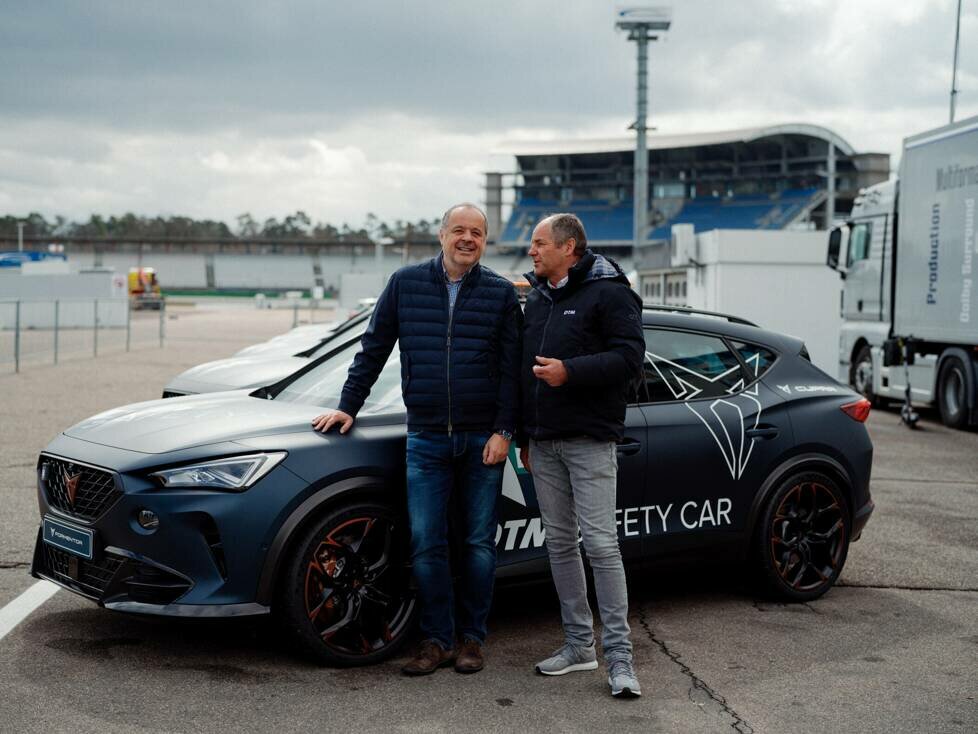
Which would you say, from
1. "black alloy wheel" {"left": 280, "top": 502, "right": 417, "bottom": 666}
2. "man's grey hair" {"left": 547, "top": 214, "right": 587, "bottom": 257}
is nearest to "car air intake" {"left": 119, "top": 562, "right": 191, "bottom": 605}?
"black alloy wheel" {"left": 280, "top": 502, "right": 417, "bottom": 666}

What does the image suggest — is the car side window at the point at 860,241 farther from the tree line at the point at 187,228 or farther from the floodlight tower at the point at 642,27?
the tree line at the point at 187,228

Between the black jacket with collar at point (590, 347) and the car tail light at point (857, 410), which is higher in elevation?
the black jacket with collar at point (590, 347)

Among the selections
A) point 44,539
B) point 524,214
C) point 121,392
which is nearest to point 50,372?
point 121,392

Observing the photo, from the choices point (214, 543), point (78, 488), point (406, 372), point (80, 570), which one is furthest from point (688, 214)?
Answer: point (214, 543)

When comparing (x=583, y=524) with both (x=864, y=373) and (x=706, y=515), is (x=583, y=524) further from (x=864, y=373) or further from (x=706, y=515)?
(x=864, y=373)

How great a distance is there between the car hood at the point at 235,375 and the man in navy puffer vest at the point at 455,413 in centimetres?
479

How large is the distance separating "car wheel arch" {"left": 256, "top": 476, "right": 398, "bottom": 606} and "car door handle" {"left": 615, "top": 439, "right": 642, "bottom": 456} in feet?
3.84

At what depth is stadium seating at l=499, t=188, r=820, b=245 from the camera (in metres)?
80.4

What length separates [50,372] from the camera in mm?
20547

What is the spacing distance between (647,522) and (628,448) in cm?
38

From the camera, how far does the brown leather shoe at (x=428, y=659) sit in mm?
4680

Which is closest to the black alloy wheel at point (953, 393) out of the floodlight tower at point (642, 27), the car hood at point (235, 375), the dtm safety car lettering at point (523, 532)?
the car hood at point (235, 375)

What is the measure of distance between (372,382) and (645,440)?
1.30 m

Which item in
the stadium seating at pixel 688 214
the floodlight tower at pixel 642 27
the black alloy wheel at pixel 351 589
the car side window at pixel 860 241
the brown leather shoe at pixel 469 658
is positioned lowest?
the brown leather shoe at pixel 469 658
